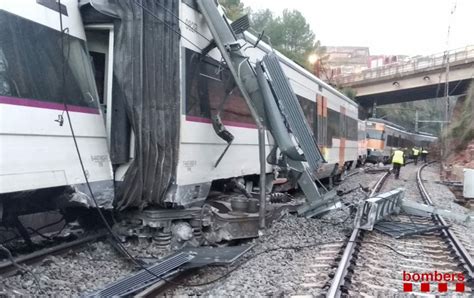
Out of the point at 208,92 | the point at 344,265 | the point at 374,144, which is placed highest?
the point at 208,92

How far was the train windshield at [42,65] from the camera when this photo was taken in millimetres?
4219

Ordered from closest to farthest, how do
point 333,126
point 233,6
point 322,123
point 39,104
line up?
point 39,104, point 322,123, point 333,126, point 233,6

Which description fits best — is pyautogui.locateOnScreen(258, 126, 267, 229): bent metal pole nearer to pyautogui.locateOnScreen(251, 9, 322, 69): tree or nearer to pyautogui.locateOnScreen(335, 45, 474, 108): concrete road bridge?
pyautogui.locateOnScreen(335, 45, 474, 108): concrete road bridge

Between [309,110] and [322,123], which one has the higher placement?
[309,110]

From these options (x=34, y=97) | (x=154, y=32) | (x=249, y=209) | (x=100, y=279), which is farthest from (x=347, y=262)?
(x=34, y=97)

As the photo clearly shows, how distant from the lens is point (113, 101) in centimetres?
541

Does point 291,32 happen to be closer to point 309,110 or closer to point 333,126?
point 333,126

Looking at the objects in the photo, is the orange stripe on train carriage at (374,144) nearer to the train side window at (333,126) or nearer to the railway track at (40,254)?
the train side window at (333,126)

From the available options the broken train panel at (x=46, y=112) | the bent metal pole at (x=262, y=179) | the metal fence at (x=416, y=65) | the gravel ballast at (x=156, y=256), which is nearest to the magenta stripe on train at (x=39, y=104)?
the broken train panel at (x=46, y=112)

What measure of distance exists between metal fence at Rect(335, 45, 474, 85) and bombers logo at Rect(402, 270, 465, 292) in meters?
33.6

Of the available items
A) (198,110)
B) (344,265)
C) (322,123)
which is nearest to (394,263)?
(344,265)

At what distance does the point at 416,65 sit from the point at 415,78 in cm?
121

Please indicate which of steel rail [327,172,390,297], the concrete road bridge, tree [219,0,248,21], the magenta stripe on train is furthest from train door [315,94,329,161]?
the concrete road bridge

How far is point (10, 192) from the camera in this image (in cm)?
411
